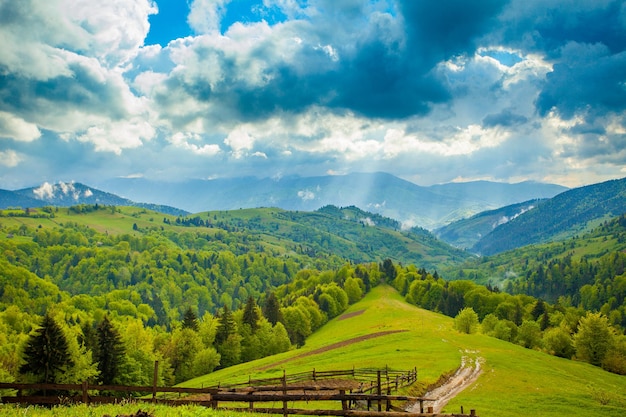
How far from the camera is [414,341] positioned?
73.8m

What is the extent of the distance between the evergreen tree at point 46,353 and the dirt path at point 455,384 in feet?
168

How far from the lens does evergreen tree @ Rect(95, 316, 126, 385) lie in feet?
221

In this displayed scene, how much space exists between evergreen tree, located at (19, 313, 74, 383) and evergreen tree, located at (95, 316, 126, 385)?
9.89 metres

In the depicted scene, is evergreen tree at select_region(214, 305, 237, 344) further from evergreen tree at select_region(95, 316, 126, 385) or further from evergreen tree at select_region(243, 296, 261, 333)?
evergreen tree at select_region(95, 316, 126, 385)

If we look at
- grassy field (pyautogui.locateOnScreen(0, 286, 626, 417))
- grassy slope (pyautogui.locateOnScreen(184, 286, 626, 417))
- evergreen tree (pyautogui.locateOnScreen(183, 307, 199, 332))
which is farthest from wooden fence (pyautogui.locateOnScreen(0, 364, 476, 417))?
evergreen tree (pyautogui.locateOnScreen(183, 307, 199, 332))

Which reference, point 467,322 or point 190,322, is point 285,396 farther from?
point 467,322

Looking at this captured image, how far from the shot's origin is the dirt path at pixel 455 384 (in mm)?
35750

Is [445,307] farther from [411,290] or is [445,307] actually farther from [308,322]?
[308,322]

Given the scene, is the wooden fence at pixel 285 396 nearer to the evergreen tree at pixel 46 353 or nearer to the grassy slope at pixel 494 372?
the grassy slope at pixel 494 372

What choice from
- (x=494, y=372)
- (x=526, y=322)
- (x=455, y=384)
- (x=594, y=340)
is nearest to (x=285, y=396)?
(x=455, y=384)

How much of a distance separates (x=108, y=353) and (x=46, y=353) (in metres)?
12.7

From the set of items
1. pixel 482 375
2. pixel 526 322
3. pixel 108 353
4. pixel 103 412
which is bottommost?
pixel 526 322

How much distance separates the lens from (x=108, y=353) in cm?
6794

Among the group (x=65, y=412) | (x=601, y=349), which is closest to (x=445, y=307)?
(x=601, y=349)
